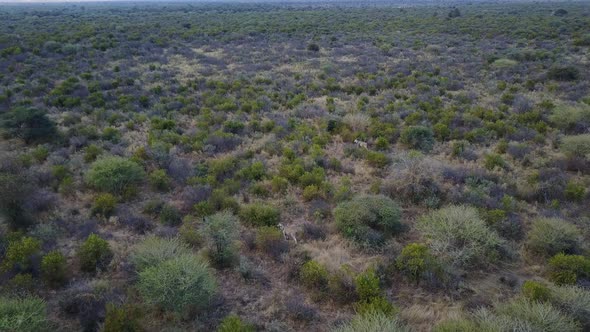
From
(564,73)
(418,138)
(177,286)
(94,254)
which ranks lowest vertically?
(94,254)

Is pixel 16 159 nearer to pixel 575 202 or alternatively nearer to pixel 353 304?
pixel 353 304

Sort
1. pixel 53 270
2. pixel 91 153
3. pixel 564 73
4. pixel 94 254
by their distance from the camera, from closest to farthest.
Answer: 1. pixel 53 270
2. pixel 94 254
3. pixel 91 153
4. pixel 564 73

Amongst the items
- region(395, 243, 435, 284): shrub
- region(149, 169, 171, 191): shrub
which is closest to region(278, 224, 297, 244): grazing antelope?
region(395, 243, 435, 284): shrub

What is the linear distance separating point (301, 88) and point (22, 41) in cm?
2551

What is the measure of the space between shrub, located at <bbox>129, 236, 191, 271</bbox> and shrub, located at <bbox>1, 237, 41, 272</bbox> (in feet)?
5.54

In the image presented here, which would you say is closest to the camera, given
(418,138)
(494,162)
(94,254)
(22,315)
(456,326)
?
(22,315)

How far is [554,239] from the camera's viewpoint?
7340 millimetres

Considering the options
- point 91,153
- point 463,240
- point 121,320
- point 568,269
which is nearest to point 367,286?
point 463,240

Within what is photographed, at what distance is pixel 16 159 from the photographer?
408 inches

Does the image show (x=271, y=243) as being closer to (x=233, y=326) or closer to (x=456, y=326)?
(x=233, y=326)

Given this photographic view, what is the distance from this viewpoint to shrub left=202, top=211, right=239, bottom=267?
714cm

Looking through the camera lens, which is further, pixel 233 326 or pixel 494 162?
pixel 494 162

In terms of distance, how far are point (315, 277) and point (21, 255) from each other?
530 centimetres

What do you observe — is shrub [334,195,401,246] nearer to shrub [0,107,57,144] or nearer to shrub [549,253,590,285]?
shrub [549,253,590,285]
